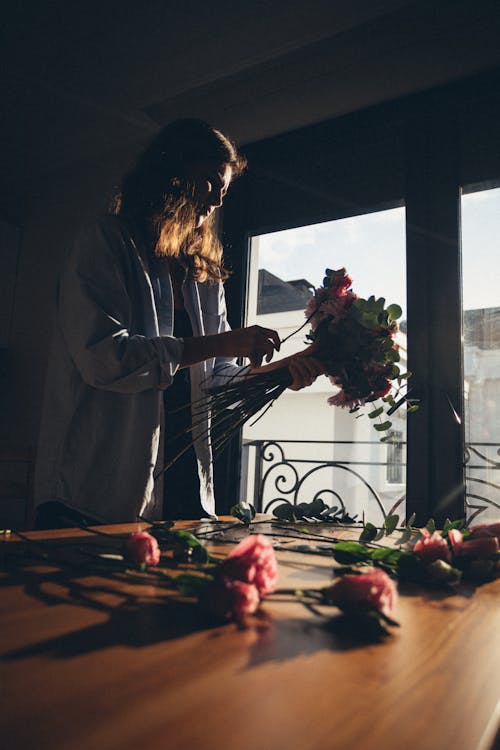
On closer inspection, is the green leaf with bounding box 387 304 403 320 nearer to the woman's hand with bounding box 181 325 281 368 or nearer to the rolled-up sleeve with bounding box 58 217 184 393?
the woman's hand with bounding box 181 325 281 368

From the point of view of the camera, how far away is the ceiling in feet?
6.61

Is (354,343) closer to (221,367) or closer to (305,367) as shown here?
(305,367)

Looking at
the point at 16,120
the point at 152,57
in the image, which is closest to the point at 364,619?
the point at 152,57

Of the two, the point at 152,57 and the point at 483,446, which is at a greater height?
the point at 152,57

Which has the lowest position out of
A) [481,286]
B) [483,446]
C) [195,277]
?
[483,446]

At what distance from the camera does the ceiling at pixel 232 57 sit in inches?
79.3

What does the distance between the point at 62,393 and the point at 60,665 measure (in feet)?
3.00

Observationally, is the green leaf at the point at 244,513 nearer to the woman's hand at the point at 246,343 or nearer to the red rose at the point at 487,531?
the woman's hand at the point at 246,343

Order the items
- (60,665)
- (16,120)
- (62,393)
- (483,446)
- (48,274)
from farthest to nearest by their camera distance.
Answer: (48,274)
(16,120)
(483,446)
(62,393)
(60,665)

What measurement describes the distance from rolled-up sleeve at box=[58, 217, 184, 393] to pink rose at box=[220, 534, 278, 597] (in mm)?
662

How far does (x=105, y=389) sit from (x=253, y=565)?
2.43 ft

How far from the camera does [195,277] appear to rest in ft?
4.91

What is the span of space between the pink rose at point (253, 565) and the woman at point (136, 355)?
0.58 metres

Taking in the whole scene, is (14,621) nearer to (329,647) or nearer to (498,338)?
(329,647)
